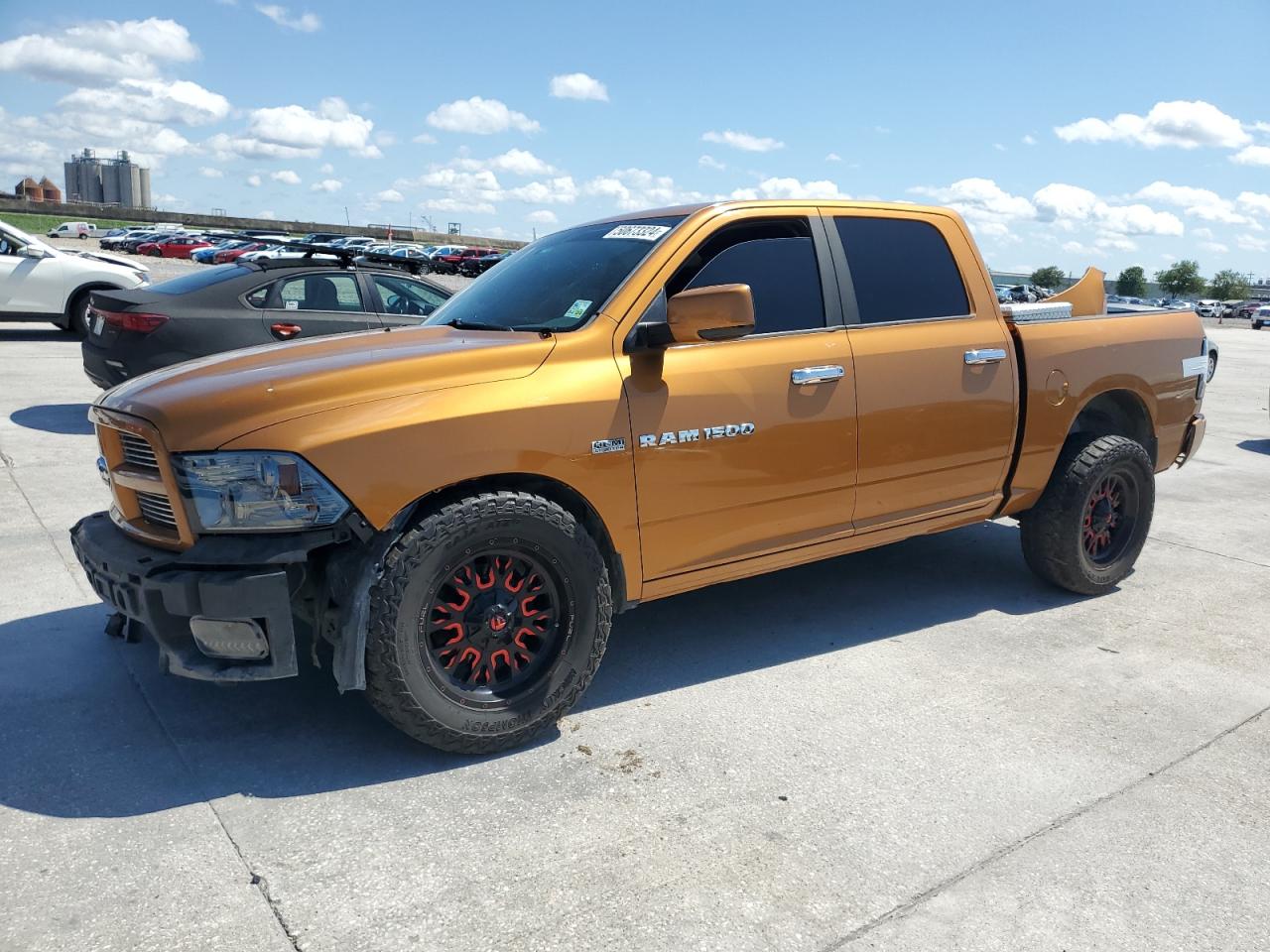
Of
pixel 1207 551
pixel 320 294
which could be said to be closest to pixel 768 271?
pixel 1207 551

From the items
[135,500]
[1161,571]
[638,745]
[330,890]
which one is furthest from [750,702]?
[1161,571]

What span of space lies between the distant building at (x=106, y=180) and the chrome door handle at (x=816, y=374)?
178035 mm

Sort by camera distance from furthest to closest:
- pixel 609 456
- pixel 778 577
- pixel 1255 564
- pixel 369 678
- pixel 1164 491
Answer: pixel 1164 491, pixel 1255 564, pixel 778 577, pixel 609 456, pixel 369 678

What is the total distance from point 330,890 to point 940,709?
7.78 feet

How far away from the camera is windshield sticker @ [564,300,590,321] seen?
3.86 m

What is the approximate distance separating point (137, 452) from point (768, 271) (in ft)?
8.24

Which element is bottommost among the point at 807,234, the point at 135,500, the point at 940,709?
the point at 940,709

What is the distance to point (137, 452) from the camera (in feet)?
11.2

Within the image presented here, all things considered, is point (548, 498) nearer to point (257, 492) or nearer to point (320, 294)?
point (257, 492)

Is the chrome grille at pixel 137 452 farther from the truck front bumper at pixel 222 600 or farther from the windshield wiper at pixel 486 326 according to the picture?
the windshield wiper at pixel 486 326

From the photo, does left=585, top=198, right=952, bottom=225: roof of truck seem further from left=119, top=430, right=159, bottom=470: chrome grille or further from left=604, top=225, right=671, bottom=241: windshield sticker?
left=119, top=430, right=159, bottom=470: chrome grille

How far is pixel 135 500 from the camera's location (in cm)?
345

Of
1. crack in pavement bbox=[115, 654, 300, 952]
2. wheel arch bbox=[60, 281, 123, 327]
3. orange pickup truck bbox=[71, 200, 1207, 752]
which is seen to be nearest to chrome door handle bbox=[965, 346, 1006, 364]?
orange pickup truck bbox=[71, 200, 1207, 752]

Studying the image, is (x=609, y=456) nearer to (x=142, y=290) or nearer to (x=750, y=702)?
(x=750, y=702)
